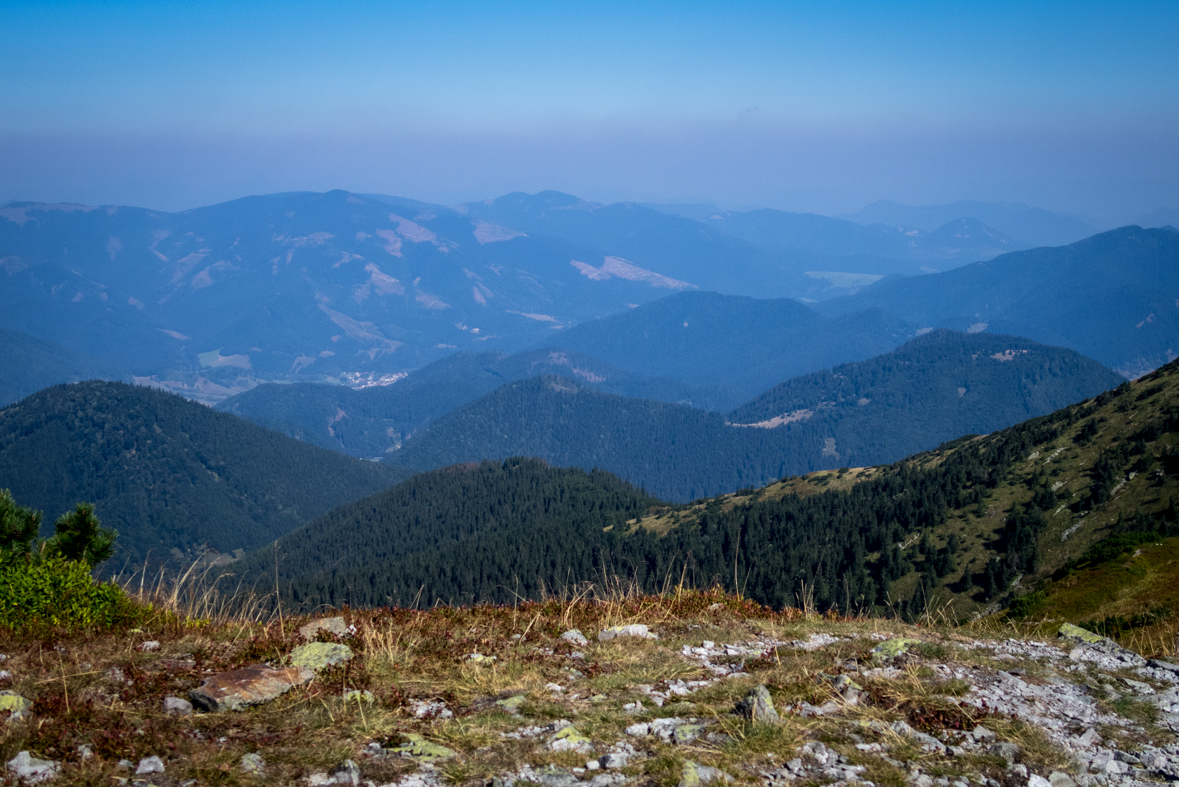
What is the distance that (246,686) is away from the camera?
8.69 m

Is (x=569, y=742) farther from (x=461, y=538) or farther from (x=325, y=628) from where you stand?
(x=461, y=538)

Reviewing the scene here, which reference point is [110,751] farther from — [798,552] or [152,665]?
[798,552]

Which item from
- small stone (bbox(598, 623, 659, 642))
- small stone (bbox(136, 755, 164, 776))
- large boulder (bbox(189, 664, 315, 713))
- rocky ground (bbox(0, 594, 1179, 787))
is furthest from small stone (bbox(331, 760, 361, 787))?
small stone (bbox(598, 623, 659, 642))

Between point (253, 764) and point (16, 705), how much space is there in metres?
2.88

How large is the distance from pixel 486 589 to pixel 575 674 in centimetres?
10460

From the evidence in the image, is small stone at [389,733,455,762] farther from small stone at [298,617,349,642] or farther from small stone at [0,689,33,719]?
small stone at [0,689,33,719]

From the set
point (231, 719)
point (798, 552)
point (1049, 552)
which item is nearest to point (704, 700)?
point (231, 719)

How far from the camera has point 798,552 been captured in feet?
285

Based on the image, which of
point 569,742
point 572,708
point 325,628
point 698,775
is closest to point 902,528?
point 325,628

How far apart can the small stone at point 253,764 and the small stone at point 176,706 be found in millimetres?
1447

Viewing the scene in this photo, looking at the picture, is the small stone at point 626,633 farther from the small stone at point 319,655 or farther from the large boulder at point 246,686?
the large boulder at point 246,686

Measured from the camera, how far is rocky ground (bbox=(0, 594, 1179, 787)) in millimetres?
7035

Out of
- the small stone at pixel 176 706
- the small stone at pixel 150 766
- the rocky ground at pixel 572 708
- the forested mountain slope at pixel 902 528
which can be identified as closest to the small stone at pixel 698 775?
the rocky ground at pixel 572 708

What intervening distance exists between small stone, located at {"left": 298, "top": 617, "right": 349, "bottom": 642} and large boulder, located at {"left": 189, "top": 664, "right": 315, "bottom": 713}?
1.32 metres
